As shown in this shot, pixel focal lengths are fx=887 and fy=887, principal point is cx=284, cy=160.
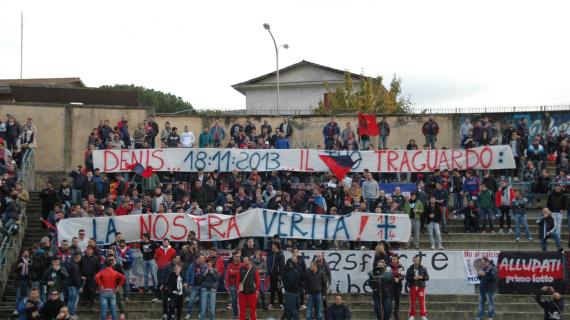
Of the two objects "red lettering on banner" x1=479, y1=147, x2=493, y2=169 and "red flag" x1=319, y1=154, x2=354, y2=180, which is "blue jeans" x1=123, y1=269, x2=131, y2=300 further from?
"red lettering on banner" x1=479, y1=147, x2=493, y2=169

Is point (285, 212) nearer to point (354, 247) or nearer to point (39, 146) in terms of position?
point (354, 247)

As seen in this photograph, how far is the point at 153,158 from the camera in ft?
98.4

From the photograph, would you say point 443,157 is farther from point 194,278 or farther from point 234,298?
point 194,278

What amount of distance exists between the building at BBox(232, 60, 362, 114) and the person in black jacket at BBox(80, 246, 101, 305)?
41.9 meters

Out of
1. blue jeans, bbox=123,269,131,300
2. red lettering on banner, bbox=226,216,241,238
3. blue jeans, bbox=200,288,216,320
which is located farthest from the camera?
red lettering on banner, bbox=226,216,241,238

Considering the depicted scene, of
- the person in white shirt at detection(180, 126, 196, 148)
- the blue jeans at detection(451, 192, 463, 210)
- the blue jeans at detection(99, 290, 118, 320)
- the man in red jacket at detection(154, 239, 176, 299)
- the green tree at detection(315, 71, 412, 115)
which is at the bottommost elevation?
the blue jeans at detection(99, 290, 118, 320)

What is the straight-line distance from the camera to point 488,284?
73.2 feet

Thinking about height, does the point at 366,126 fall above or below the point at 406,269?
above

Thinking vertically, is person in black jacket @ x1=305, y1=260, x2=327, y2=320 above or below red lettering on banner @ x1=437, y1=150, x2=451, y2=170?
below

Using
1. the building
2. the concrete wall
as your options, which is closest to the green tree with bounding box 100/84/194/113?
the building

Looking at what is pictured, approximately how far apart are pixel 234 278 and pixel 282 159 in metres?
8.37

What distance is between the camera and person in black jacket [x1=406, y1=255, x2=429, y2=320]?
73.0 feet

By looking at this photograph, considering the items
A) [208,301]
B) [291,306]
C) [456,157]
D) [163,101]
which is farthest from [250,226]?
[163,101]

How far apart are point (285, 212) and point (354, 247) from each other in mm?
2312
